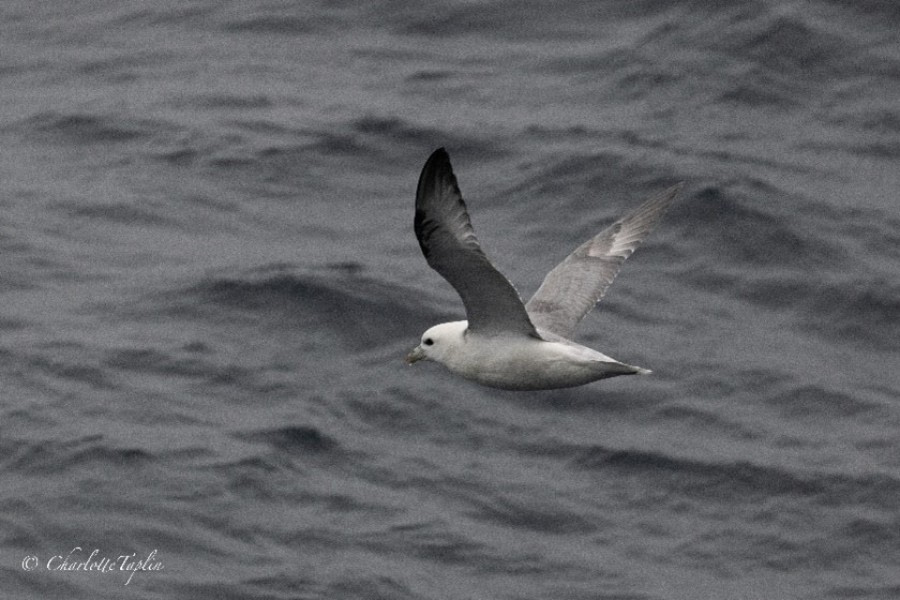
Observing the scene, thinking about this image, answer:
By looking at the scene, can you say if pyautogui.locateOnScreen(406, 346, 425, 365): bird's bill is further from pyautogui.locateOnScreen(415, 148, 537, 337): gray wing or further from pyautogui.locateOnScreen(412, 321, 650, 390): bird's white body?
pyautogui.locateOnScreen(415, 148, 537, 337): gray wing

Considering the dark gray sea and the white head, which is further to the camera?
the dark gray sea

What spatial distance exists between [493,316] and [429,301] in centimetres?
692

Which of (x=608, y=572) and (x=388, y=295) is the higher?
(x=388, y=295)

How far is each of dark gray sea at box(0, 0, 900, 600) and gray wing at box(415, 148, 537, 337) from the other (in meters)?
4.81

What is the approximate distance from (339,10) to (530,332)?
1313 cm

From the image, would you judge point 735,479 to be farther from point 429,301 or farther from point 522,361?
point 522,361

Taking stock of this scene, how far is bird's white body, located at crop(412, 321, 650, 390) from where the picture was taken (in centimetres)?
1277

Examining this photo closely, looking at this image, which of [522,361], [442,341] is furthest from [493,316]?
[442,341]

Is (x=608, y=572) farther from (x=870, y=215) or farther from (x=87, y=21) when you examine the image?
(x=87, y=21)

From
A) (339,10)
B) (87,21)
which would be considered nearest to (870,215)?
(339,10)

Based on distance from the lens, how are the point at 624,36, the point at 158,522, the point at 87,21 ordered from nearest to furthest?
the point at 158,522
the point at 624,36
the point at 87,21

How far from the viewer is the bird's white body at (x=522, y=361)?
12.8 metres

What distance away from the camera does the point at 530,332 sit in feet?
42.4

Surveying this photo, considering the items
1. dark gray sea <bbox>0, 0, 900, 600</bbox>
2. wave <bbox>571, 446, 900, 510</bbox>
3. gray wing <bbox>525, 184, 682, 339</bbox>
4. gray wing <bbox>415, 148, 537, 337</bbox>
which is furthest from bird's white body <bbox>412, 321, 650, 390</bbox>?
wave <bbox>571, 446, 900, 510</bbox>
